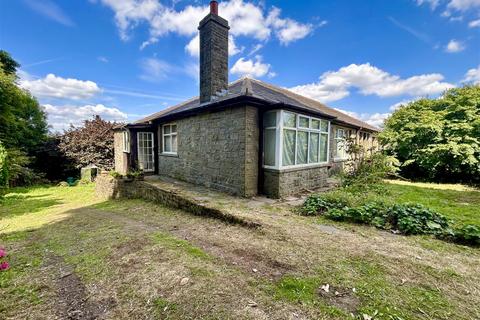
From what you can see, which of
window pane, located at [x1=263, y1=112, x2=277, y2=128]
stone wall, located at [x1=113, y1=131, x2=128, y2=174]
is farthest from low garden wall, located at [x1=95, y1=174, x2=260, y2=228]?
window pane, located at [x1=263, y1=112, x2=277, y2=128]

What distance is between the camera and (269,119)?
7434mm

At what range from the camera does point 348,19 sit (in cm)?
920

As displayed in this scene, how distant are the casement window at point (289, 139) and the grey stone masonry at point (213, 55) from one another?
10.2 ft

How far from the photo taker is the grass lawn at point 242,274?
7.60 ft

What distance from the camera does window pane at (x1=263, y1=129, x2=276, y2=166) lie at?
736 centimetres

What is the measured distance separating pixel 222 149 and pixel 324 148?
4.64 m

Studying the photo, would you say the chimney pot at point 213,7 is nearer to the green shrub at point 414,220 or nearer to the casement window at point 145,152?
the casement window at point 145,152

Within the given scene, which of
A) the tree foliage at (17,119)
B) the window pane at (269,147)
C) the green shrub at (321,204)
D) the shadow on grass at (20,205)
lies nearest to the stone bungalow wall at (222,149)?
the window pane at (269,147)

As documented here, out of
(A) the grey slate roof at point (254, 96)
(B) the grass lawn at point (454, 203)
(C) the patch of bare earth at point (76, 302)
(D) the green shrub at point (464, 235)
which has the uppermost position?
(A) the grey slate roof at point (254, 96)

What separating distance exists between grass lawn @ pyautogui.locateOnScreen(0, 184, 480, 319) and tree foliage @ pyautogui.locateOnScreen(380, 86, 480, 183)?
872 centimetres

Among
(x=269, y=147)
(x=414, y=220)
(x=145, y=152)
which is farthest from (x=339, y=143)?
(x=145, y=152)

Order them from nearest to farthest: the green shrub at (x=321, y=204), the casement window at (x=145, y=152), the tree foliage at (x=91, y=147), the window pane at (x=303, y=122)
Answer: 1. the green shrub at (x=321, y=204)
2. the window pane at (x=303, y=122)
3. the casement window at (x=145, y=152)
4. the tree foliage at (x=91, y=147)

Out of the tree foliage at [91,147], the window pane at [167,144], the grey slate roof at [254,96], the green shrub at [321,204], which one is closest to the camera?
the green shrub at [321,204]

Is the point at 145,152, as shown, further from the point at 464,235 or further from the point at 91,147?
the point at 464,235
